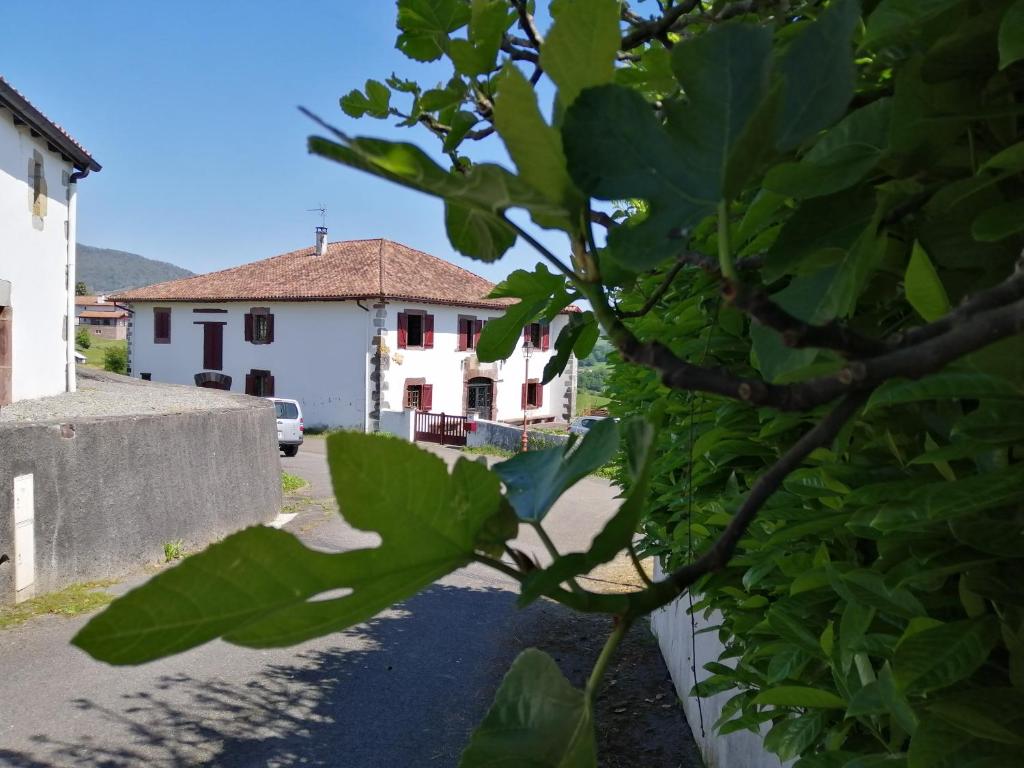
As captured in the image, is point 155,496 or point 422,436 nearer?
point 155,496

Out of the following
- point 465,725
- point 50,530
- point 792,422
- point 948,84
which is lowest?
point 465,725

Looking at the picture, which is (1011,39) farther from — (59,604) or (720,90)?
(59,604)

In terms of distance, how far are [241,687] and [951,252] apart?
20.4 ft

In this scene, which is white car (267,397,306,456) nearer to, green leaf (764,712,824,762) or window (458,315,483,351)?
window (458,315,483,351)

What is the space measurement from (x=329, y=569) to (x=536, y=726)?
153 millimetres

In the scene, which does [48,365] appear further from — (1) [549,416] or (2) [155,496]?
(1) [549,416]

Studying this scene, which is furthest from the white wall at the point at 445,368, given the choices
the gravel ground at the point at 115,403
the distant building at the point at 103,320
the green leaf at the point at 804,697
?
the distant building at the point at 103,320

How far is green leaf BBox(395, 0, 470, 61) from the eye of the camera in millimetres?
1025

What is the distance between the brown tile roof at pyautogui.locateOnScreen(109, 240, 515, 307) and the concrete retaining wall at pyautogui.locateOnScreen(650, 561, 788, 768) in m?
16.6

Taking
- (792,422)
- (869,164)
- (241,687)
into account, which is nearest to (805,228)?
(869,164)

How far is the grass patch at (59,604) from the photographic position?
701 cm

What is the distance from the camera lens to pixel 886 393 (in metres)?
0.63

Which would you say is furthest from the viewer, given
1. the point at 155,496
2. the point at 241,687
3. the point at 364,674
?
the point at 155,496

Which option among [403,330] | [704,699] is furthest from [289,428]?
[704,699]
